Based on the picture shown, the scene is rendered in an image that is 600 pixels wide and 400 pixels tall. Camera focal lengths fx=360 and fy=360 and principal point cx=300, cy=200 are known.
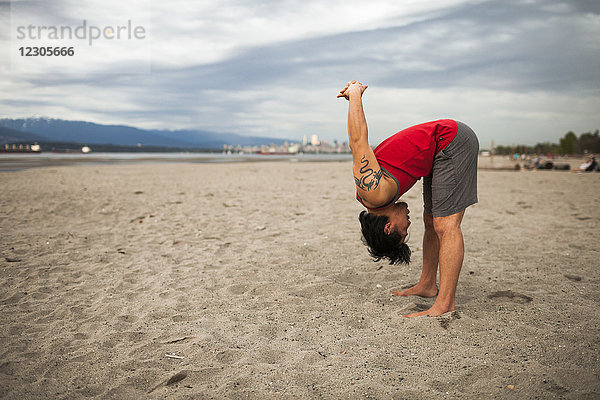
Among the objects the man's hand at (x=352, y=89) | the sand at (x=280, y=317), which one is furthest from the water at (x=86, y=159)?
the man's hand at (x=352, y=89)

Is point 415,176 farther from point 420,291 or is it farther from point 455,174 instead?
point 420,291

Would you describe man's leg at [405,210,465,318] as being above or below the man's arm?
below

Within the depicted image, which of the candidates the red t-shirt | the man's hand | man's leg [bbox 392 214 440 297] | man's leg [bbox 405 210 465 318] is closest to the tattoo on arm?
the red t-shirt

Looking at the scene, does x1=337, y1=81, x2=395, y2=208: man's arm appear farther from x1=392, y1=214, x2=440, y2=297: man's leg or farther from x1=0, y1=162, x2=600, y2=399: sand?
x1=0, y1=162, x2=600, y2=399: sand

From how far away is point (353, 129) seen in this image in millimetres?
2566

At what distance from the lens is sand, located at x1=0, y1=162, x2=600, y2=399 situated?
7.24 feet

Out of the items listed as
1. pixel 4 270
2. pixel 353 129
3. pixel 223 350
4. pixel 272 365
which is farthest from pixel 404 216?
pixel 4 270

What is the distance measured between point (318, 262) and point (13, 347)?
3010 millimetres

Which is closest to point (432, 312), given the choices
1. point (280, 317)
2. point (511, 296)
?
point (511, 296)

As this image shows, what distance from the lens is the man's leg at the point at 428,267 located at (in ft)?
10.9

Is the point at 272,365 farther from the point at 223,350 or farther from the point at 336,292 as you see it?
the point at 336,292

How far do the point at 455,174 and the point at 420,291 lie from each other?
1.32 m

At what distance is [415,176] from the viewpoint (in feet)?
8.93

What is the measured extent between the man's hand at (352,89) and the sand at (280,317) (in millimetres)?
1837
